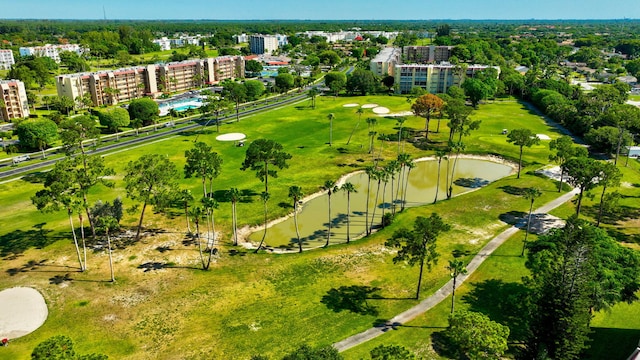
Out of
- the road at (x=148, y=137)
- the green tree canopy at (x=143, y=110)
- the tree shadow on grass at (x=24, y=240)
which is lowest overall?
the tree shadow on grass at (x=24, y=240)

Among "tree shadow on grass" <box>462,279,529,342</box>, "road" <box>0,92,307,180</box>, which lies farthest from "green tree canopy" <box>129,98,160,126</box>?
"tree shadow on grass" <box>462,279,529,342</box>

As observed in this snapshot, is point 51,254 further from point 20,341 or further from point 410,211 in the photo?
point 410,211

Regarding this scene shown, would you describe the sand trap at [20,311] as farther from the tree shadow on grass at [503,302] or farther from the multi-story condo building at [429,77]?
the multi-story condo building at [429,77]

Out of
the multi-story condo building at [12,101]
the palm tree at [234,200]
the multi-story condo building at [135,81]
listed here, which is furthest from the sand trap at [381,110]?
the multi-story condo building at [12,101]

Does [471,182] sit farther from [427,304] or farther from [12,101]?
[12,101]

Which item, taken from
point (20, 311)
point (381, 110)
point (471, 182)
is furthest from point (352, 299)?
point (381, 110)

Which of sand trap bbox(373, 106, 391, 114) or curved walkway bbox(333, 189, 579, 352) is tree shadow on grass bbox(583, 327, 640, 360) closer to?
curved walkway bbox(333, 189, 579, 352)
